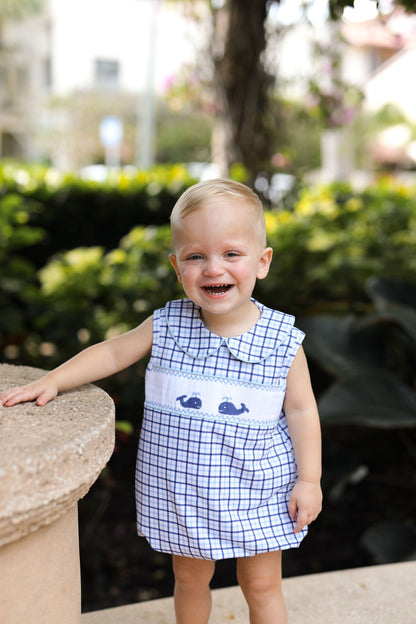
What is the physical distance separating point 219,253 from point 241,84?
404 centimetres

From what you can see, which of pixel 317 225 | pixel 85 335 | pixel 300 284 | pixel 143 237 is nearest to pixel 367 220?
pixel 317 225

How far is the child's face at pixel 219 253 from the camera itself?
140 centimetres

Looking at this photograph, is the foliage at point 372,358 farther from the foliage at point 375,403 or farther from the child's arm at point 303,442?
the child's arm at point 303,442

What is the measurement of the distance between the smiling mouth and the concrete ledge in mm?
929

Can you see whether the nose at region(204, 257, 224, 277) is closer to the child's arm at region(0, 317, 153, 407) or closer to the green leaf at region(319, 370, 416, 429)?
the child's arm at region(0, 317, 153, 407)

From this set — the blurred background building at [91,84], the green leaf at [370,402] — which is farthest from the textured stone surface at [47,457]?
the blurred background building at [91,84]

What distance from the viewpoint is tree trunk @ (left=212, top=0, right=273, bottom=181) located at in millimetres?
4824

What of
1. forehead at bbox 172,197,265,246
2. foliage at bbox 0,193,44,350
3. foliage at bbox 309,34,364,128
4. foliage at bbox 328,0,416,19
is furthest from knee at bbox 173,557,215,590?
foliage at bbox 309,34,364,128

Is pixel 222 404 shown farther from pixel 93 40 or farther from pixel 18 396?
pixel 93 40

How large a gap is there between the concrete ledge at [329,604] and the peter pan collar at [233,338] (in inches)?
31.3

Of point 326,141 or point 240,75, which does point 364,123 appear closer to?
point 326,141

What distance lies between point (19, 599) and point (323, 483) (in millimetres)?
1980

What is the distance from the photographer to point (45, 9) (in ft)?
118

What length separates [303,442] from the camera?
4.85 feet
